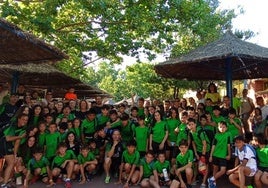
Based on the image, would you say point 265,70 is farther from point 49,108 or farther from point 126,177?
point 49,108

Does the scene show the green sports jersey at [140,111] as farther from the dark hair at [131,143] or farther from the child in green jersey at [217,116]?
the child in green jersey at [217,116]

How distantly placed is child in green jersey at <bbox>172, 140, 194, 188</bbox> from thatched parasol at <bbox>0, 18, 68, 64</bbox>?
336 centimetres

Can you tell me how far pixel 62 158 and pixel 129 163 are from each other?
1.63m

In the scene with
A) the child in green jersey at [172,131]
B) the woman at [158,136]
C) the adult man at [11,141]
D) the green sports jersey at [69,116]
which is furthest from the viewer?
the green sports jersey at [69,116]

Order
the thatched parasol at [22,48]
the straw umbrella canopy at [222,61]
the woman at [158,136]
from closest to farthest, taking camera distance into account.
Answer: the thatched parasol at [22,48]
the woman at [158,136]
the straw umbrella canopy at [222,61]

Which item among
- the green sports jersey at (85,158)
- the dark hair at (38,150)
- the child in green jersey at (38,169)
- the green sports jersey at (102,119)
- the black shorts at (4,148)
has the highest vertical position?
the green sports jersey at (102,119)

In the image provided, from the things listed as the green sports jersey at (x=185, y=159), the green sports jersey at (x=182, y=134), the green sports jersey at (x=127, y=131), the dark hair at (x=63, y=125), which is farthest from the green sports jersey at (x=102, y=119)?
the green sports jersey at (x=185, y=159)

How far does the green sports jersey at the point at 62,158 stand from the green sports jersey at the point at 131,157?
1226 millimetres

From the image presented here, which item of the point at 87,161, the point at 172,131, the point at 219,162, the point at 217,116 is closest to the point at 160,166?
the point at 172,131

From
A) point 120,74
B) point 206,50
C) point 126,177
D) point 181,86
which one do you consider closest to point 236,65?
point 206,50

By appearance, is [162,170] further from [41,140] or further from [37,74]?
[37,74]

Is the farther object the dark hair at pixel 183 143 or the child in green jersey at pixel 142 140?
the child in green jersey at pixel 142 140

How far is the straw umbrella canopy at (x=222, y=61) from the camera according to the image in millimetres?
8656

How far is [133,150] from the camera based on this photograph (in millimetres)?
8062
